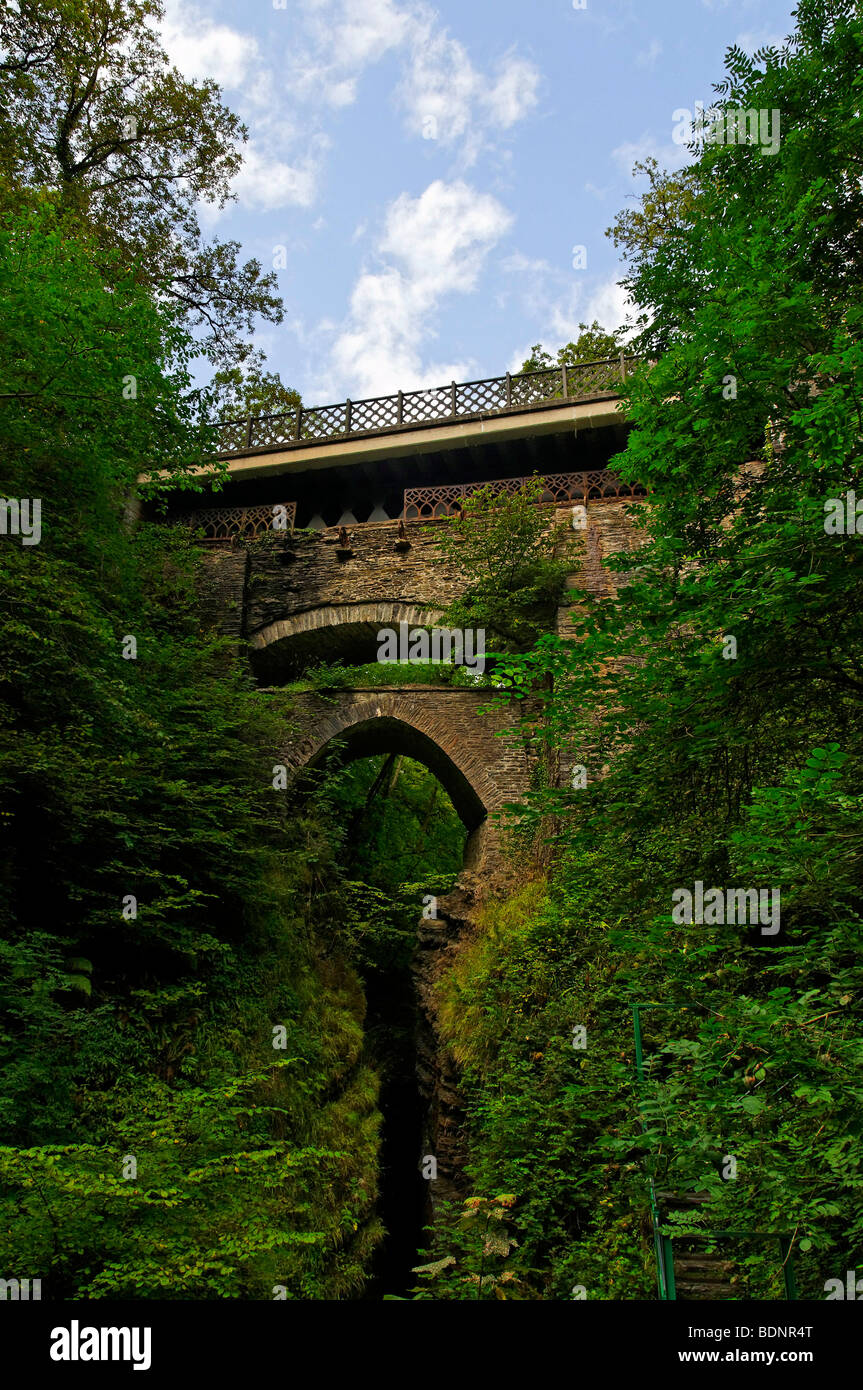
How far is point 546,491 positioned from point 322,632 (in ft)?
14.8

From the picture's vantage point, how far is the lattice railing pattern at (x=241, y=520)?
14.4m

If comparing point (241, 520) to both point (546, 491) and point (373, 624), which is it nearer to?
point (373, 624)

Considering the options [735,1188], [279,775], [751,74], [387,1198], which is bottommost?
[387,1198]

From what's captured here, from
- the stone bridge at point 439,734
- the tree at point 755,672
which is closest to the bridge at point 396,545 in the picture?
the stone bridge at point 439,734

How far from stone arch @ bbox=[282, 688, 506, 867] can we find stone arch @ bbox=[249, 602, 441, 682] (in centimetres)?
150

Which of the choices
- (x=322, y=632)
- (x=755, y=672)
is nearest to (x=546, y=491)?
(x=322, y=632)

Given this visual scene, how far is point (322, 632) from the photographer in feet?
44.5

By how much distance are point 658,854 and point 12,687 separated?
17.3 feet

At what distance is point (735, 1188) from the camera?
10.4 feet

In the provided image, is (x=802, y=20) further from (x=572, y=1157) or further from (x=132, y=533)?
(x=132, y=533)

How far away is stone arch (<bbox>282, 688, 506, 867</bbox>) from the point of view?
459 inches

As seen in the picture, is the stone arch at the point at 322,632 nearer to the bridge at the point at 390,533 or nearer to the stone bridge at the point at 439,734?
the bridge at the point at 390,533
